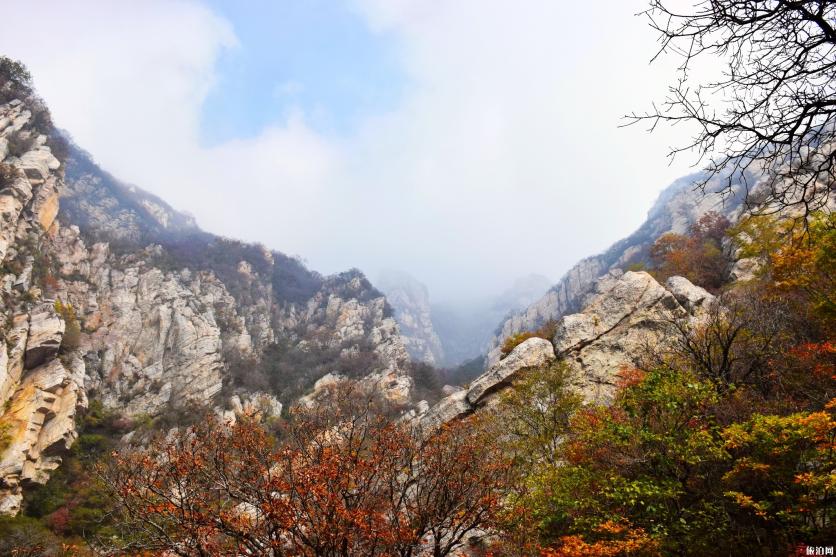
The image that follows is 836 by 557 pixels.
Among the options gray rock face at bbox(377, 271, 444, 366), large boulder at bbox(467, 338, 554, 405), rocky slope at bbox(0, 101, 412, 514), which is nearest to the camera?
large boulder at bbox(467, 338, 554, 405)

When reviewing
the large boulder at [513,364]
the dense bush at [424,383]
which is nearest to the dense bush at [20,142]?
the large boulder at [513,364]

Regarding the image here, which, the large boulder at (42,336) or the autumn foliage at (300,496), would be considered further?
the large boulder at (42,336)

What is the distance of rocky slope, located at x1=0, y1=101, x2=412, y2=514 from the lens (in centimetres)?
3456

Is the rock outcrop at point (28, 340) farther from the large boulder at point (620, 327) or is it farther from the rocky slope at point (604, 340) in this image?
the large boulder at point (620, 327)

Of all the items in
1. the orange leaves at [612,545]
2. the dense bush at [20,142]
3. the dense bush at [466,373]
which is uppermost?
the dense bush at [20,142]

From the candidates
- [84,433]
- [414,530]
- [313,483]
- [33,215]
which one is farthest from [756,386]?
[33,215]

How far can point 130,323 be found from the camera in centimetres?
5731

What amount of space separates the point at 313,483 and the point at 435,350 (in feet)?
523

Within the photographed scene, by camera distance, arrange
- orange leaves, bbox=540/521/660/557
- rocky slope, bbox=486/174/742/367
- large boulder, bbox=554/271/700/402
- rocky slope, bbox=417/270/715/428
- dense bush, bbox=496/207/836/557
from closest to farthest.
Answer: dense bush, bbox=496/207/836/557 < orange leaves, bbox=540/521/660/557 < large boulder, bbox=554/271/700/402 < rocky slope, bbox=417/270/715/428 < rocky slope, bbox=486/174/742/367

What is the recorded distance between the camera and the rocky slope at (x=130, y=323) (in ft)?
113

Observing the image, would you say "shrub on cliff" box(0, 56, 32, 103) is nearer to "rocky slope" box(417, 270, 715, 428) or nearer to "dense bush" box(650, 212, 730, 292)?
"rocky slope" box(417, 270, 715, 428)

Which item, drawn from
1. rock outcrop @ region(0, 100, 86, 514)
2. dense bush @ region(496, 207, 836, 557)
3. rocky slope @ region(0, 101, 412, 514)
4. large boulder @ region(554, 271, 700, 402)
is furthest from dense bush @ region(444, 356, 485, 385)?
dense bush @ region(496, 207, 836, 557)

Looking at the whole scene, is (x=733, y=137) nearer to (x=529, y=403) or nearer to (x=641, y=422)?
(x=641, y=422)

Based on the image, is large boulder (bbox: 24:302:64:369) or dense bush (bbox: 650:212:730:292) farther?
large boulder (bbox: 24:302:64:369)
